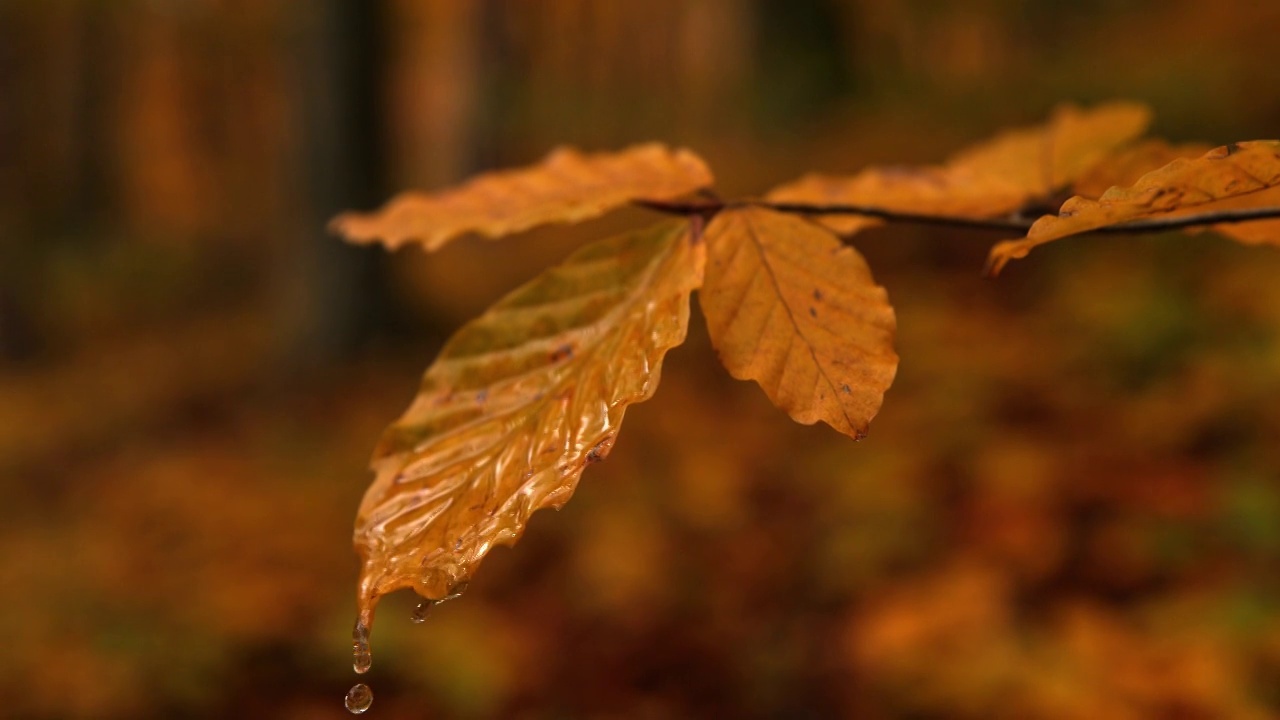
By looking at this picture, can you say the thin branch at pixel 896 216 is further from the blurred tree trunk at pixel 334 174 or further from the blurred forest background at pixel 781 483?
the blurred tree trunk at pixel 334 174

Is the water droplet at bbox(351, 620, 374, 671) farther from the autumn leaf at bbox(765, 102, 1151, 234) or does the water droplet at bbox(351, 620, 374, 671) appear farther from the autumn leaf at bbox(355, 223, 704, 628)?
the autumn leaf at bbox(765, 102, 1151, 234)

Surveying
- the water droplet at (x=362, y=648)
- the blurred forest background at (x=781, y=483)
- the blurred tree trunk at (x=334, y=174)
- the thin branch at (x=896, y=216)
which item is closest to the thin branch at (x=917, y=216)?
the thin branch at (x=896, y=216)

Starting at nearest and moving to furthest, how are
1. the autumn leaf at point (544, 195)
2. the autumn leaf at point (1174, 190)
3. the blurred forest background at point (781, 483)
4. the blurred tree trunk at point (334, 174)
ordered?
the autumn leaf at point (1174, 190) → the autumn leaf at point (544, 195) → the blurred forest background at point (781, 483) → the blurred tree trunk at point (334, 174)

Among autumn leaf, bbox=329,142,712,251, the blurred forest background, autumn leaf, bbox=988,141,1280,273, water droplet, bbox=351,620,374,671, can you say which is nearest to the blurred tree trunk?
the blurred forest background

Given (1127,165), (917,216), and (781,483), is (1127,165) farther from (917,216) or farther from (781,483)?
(781,483)

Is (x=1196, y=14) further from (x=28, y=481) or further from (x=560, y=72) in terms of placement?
(x=560, y=72)

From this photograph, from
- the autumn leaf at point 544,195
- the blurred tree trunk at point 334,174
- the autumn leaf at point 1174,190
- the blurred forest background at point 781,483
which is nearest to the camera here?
the autumn leaf at point 1174,190
